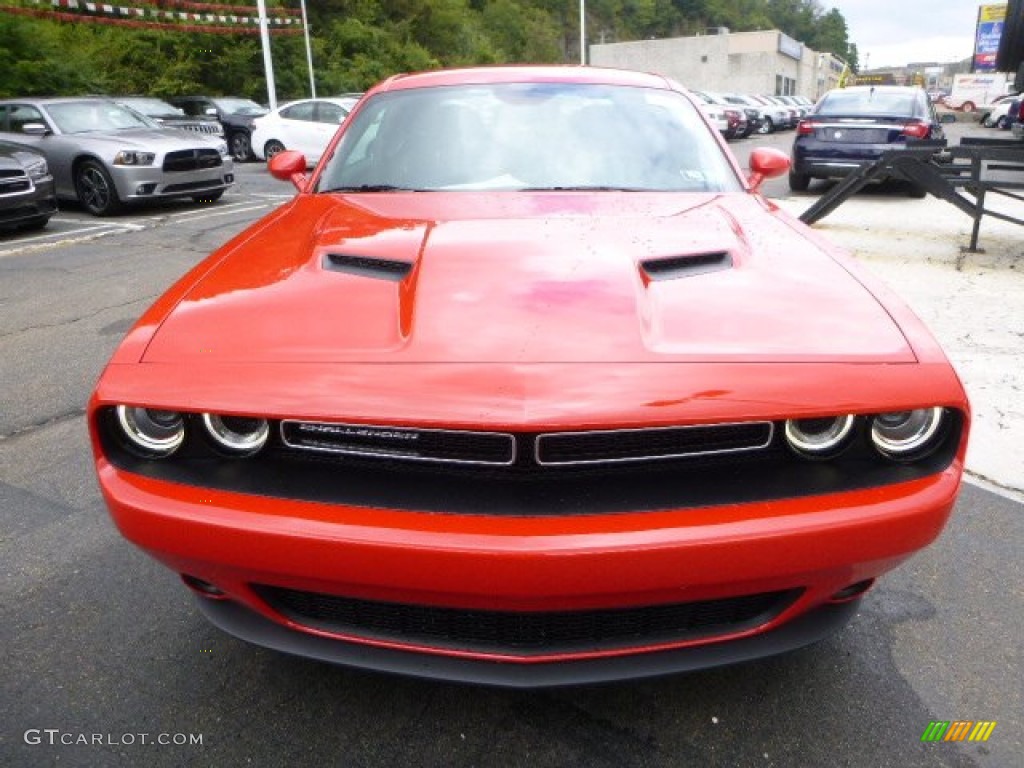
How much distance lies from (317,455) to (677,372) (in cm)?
73

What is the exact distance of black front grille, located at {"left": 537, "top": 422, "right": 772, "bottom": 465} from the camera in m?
1.49

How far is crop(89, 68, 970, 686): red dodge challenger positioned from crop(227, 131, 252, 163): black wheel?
1766 centimetres

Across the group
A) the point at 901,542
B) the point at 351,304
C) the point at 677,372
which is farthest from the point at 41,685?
the point at 901,542

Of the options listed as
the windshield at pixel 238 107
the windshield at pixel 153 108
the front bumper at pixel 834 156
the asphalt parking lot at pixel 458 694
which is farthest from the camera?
the windshield at pixel 238 107

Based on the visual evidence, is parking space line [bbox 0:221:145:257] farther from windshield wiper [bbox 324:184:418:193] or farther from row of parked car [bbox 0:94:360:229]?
windshield wiper [bbox 324:184:418:193]

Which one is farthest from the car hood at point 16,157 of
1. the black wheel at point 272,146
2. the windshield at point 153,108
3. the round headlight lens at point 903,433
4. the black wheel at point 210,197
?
the round headlight lens at point 903,433

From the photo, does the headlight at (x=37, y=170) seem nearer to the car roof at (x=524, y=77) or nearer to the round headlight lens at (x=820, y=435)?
the car roof at (x=524, y=77)

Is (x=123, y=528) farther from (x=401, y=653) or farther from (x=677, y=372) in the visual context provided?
(x=677, y=372)

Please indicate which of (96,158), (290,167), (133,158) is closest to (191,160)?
(133,158)

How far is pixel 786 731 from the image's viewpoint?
1829mm

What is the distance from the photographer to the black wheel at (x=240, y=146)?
17.9m

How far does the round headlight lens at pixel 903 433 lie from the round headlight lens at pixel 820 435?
61 millimetres

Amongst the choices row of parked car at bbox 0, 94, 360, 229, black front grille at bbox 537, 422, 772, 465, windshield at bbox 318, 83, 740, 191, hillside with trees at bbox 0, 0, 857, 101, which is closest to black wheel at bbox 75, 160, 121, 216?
row of parked car at bbox 0, 94, 360, 229

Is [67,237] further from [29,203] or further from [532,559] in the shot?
[532,559]
